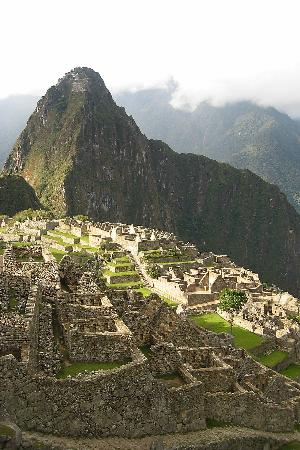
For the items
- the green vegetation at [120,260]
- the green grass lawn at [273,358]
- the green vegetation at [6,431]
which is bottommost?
the green grass lawn at [273,358]

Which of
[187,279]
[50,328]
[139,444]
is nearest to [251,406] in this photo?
[139,444]

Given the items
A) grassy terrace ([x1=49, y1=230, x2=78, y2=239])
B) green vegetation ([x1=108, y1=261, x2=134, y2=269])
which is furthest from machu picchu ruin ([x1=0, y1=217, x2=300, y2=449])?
grassy terrace ([x1=49, y1=230, x2=78, y2=239])

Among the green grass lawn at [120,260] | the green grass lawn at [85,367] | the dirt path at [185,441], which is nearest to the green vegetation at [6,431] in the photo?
the dirt path at [185,441]

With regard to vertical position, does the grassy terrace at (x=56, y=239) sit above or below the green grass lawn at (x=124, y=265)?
above

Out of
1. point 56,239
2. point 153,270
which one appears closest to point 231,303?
point 153,270

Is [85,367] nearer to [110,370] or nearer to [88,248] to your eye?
[110,370]

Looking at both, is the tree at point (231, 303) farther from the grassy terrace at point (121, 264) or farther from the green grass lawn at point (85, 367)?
the green grass lawn at point (85, 367)

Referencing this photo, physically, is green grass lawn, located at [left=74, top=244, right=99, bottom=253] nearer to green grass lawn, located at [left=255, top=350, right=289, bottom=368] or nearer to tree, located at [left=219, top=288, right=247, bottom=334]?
tree, located at [left=219, top=288, right=247, bottom=334]
